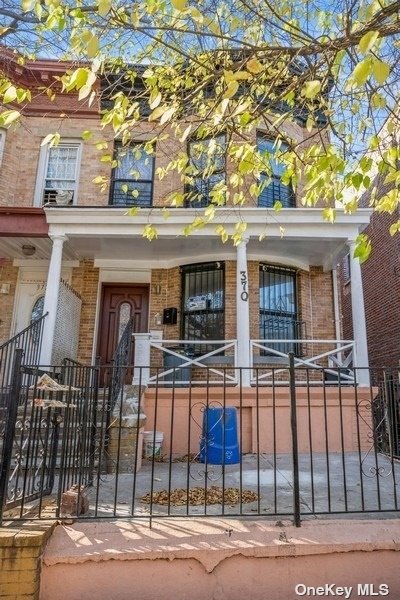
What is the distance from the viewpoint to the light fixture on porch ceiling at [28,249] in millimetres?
8438

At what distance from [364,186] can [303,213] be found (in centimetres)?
471

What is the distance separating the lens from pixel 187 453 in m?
5.52

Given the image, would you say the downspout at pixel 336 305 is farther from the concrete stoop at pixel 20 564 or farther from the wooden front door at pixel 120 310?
the concrete stoop at pixel 20 564

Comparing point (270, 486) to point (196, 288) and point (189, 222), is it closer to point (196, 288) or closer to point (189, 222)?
point (189, 222)

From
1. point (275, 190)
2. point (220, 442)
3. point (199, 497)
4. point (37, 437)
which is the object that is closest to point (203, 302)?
point (275, 190)

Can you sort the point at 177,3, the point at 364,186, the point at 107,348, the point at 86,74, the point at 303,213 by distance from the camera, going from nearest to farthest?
1. the point at 177,3
2. the point at 86,74
3. the point at 364,186
4. the point at 303,213
5. the point at 107,348

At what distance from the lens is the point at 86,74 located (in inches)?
102

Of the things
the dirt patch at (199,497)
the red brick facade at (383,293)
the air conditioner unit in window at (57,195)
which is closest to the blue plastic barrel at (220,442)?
the dirt patch at (199,497)

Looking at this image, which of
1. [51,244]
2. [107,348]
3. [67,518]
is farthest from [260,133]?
[67,518]

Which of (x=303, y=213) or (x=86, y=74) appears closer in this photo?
(x=86, y=74)

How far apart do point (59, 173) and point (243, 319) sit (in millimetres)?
5667

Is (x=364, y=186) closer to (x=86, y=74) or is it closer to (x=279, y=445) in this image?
(x=86, y=74)

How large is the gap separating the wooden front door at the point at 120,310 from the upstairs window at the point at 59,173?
7.63 feet

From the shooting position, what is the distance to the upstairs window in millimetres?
9422
